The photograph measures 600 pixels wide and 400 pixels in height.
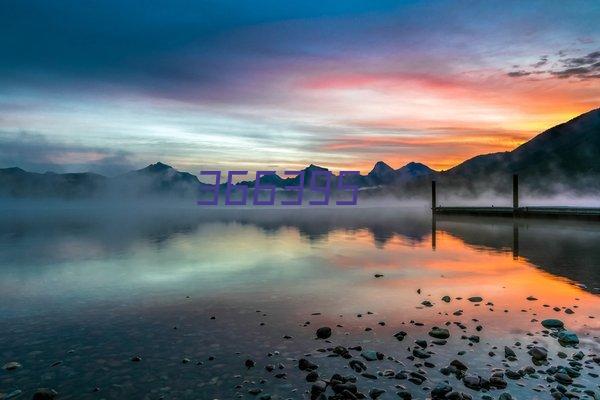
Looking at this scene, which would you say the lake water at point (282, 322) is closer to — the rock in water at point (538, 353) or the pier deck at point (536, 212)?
the rock in water at point (538, 353)

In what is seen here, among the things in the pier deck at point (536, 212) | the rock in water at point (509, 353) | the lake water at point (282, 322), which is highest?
the pier deck at point (536, 212)

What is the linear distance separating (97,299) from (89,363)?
33.5 feet

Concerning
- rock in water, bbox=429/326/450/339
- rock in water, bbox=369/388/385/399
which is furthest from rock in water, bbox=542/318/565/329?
rock in water, bbox=369/388/385/399

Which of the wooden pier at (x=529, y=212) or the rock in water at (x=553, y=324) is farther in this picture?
the wooden pier at (x=529, y=212)

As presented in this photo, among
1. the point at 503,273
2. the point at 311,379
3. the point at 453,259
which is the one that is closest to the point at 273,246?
the point at 453,259

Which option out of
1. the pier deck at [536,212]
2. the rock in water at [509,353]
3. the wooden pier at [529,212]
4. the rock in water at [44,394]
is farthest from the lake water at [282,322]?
the wooden pier at [529,212]

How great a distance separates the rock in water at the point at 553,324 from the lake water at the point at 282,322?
298mm

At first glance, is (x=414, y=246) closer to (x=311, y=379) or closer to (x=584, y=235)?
(x=584, y=235)

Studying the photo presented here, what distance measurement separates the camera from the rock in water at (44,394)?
11312mm

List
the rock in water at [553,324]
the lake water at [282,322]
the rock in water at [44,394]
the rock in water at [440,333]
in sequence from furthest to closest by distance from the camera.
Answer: the rock in water at [553,324] → the rock in water at [440,333] → the lake water at [282,322] → the rock in water at [44,394]

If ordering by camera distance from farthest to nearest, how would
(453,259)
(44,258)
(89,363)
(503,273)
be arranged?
1. (44,258)
2. (453,259)
3. (503,273)
4. (89,363)

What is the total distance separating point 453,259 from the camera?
119 ft

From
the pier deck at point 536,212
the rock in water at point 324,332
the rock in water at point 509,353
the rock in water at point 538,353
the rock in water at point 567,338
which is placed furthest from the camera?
the pier deck at point 536,212

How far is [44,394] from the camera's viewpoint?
11.4 meters
